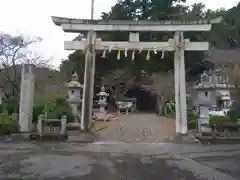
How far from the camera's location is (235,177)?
23.9 ft

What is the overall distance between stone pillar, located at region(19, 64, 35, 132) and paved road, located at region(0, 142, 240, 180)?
343 centimetres

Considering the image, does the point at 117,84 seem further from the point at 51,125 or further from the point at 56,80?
the point at 51,125

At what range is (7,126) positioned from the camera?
15305 mm

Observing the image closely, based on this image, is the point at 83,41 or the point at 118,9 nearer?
the point at 83,41

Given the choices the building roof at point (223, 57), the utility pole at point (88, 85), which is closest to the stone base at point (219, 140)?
the utility pole at point (88, 85)

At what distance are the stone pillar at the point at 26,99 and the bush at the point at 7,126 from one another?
0.30 m

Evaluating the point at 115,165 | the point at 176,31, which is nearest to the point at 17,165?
the point at 115,165

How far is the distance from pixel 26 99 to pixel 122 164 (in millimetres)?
8663

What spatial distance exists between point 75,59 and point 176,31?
635 inches

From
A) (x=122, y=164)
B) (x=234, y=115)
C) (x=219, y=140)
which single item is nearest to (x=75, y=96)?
(x=234, y=115)

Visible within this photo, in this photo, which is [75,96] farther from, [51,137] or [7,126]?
[7,126]

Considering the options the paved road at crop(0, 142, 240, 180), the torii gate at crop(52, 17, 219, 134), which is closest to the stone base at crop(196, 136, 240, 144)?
the paved road at crop(0, 142, 240, 180)

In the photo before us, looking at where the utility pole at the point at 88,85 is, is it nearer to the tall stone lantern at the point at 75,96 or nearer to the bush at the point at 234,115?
the tall stone lantern at the point at 75,96

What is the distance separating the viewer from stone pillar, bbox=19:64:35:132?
1578 cm
